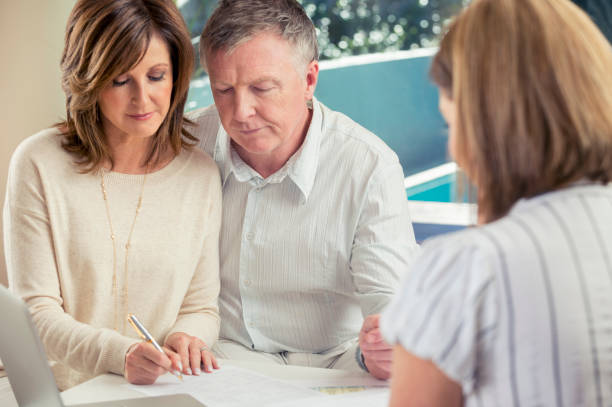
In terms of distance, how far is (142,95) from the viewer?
60.6 inches

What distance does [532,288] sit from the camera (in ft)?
2.23

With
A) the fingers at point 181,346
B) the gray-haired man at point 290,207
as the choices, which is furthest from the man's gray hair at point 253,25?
the fingers at point 181,346

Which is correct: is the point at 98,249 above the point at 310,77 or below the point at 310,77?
below

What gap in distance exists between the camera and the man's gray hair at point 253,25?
1622 millimetres

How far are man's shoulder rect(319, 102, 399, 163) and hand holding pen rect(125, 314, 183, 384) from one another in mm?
734

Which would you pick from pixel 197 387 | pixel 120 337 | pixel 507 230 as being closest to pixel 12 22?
pixel 120 337

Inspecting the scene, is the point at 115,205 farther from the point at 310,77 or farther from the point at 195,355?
the point at 310,77

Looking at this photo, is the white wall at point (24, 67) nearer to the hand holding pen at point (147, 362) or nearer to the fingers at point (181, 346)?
the fingers at point (181, 346)

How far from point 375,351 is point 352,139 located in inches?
25.3

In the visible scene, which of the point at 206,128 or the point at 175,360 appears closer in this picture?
the point at 175,360

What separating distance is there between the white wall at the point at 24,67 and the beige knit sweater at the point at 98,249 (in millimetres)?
1764

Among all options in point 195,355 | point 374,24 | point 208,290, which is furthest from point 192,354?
point 374,24

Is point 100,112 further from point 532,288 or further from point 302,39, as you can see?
point 532,288

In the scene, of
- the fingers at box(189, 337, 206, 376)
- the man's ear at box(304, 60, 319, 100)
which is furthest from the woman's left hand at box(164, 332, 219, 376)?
the man's ear at box(304, 60, 319, 100)
